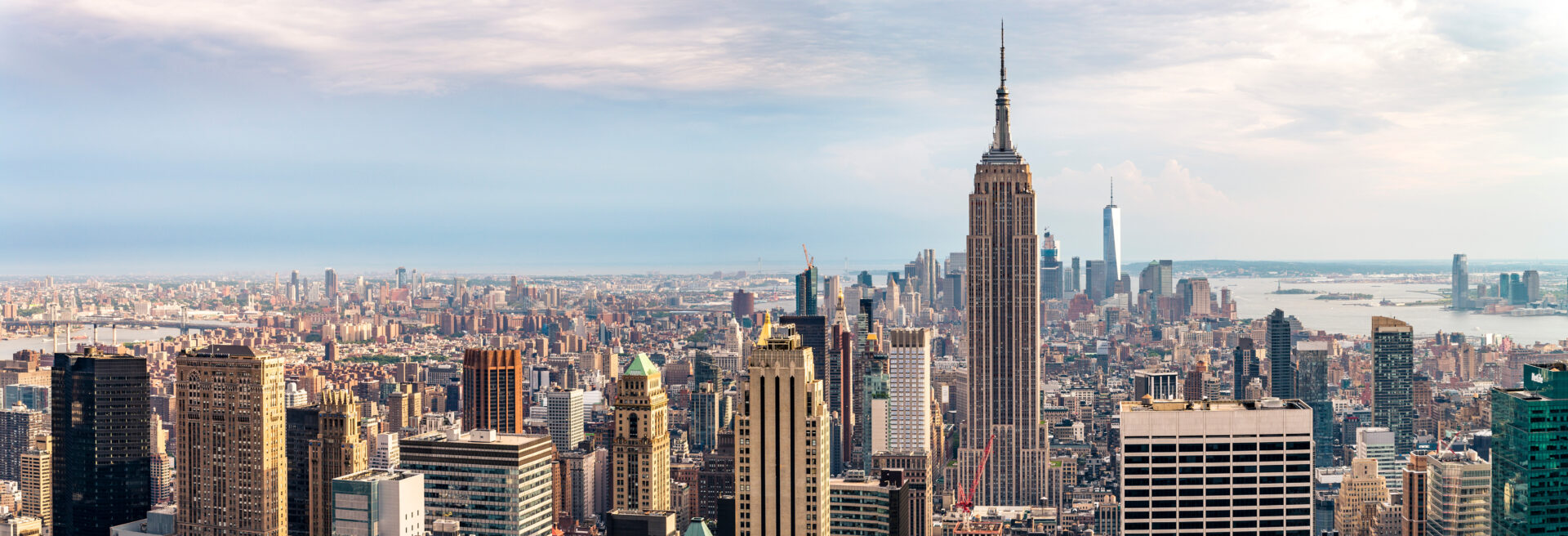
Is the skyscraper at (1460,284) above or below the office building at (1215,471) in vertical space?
above

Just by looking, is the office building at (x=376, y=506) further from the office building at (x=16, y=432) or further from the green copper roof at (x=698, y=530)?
the office building at (x=16, y=432)

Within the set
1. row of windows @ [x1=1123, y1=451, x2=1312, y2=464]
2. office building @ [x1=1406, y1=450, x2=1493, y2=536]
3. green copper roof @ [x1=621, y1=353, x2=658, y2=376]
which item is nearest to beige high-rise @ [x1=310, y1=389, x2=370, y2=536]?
green copper roof @ [x1=621, y1=353, x2=658, y2=376]

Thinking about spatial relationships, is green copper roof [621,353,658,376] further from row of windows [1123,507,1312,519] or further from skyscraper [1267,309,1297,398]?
skyscraper [1267,309,1297,398]

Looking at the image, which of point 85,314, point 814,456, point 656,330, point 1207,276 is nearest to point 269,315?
point 85,314

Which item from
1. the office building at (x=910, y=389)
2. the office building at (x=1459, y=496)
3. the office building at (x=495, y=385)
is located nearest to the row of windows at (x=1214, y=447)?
the office building at (x=1459, y=496)

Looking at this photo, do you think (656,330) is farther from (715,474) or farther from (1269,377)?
(1269,377)

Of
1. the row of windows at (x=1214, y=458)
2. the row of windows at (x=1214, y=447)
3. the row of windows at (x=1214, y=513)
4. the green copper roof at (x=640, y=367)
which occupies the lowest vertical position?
the row of windows at (x=1214, y=513)
